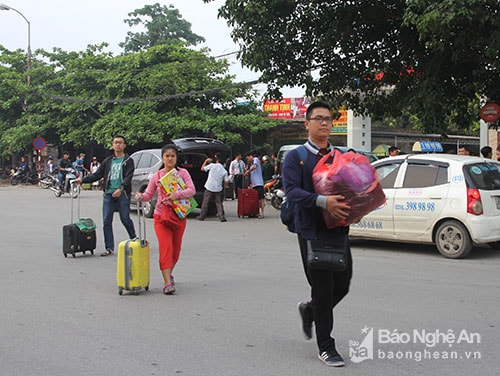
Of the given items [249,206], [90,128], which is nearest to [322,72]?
[249,206]

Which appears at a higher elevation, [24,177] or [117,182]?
[24,177]

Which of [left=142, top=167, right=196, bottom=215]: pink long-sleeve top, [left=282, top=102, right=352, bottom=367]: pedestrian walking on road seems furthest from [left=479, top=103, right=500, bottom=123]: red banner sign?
[left=282, top=102, right=352, bottom=367]: pedestrian walking on road

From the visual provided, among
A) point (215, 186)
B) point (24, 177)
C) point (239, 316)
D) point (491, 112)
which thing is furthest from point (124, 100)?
point (239, 316)

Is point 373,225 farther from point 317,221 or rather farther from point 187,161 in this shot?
point 187,161

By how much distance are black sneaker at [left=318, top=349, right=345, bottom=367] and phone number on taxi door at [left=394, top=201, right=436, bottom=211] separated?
568 cm

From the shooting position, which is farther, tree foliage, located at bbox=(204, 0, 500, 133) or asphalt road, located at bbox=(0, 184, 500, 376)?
tree foliage, located at bbox=(204, 0, 500, 133)

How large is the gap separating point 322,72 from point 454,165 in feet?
21.9

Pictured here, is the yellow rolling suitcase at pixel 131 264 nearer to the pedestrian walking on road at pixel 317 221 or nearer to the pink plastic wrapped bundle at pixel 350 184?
the pedestrian walking on road at pixel 317 221

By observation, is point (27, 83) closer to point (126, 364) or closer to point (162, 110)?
point (162, 110)

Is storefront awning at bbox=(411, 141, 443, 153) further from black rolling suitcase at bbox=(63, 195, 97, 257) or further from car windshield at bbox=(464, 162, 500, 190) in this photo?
black rolling suitcase at bbox=(63, 195, 97, 257)

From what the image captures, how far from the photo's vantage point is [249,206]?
52.5 ft

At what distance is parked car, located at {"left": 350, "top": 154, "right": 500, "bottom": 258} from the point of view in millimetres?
9227

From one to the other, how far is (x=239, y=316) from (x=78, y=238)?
4450mm

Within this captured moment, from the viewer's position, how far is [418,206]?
973 centimetres
